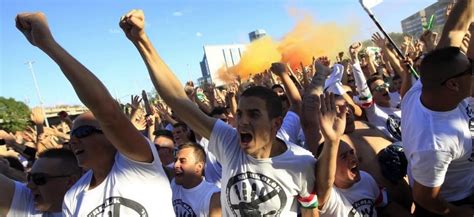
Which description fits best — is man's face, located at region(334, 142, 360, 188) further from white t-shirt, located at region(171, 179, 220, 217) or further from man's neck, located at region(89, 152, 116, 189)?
man's neck, located at region(89, 152, 116, 189)

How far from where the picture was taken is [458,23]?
2965 millimetres

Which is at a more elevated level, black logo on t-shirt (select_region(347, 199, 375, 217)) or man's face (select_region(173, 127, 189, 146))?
man's face (select_region(173, 127, 189, 146))

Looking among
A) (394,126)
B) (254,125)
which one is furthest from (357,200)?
(394,126)

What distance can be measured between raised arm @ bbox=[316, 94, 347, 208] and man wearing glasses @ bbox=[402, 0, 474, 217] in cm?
49

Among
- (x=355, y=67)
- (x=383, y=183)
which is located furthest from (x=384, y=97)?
(x=383, y=183)

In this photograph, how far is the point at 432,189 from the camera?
233 cm

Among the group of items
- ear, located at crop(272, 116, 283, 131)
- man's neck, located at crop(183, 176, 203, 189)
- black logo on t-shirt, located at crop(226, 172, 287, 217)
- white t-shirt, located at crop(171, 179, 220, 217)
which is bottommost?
white t-shirt, located at crop(171, 179, 220, 217)

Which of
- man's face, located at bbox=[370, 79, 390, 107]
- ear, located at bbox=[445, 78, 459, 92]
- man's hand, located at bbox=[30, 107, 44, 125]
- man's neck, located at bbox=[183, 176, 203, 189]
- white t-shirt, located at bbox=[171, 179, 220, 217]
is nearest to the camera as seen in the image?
ear, located at bbox=[445, 78, 459, 92]

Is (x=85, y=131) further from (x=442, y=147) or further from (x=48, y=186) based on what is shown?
(x=442, y=147)

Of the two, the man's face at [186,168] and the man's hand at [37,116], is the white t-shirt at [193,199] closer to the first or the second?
the man's face at [186,168]

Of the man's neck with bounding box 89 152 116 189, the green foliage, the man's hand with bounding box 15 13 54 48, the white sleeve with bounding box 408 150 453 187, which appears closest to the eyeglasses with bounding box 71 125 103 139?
the man's neck with bounding box 89 152 116 189

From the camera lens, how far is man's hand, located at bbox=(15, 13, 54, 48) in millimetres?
2014

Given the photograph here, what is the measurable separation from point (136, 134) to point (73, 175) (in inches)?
35.1

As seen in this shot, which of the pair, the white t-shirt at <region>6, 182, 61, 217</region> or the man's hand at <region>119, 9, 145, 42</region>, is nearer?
the man's hand at <region>119, 9, 145, 42</region>
